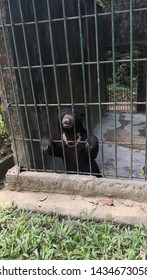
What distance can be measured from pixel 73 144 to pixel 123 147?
2189 mm

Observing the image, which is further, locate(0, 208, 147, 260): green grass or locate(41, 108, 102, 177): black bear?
locate(41, 108, 102, 177): black bear

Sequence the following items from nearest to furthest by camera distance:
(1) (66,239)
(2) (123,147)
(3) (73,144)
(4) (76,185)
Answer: (1) (66,239) → (4) (76,185) → (3) (73,144) → (2) (123,147)

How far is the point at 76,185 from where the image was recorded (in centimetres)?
312

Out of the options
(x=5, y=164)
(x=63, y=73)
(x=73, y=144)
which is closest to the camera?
(x=73, y=144)

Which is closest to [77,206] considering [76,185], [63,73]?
[76,185]

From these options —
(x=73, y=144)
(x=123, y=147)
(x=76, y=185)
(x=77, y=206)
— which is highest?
(x=73, y=144)

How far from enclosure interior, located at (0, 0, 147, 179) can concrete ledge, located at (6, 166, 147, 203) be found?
0.14m

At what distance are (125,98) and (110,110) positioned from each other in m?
0.94

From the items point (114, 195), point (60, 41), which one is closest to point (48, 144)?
point (114, 195)

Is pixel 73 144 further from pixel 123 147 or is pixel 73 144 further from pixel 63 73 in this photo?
pixel 123 147

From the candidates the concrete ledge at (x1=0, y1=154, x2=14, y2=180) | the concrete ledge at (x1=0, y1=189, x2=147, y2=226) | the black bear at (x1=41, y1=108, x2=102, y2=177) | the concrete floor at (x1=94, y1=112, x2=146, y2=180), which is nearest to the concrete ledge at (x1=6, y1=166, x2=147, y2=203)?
the concrete ledge at (x1=0, y1=189, x2=147, y2=226)

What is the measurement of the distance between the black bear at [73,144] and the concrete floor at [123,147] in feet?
0.63

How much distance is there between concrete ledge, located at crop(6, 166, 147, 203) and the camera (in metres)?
2.95

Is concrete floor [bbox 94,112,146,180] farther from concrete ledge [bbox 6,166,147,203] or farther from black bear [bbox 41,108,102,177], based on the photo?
concrete ledge [bbox 6,166,147,203]
